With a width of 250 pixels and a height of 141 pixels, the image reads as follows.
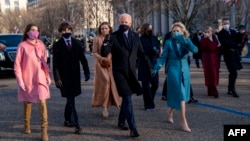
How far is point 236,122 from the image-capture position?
739cm

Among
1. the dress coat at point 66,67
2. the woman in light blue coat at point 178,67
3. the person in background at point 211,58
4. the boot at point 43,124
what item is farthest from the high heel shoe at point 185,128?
the person in background at point 211,58

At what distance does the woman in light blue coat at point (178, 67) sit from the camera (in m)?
7.04

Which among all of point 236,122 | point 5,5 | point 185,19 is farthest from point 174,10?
point 5,5

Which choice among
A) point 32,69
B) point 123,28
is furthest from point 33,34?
point 123,28

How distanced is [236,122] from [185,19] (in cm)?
2450

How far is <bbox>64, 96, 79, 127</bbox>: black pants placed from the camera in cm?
699

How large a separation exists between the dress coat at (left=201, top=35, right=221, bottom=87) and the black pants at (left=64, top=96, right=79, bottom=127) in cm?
407

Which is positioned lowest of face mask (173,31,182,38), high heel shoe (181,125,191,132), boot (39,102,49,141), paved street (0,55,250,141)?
paved street (0,55,250,141)

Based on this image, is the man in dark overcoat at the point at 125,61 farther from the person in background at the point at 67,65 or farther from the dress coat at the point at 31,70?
the dress coat at the point at 31,70

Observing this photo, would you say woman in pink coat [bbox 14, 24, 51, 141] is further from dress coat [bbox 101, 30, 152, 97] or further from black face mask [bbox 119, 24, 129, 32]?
black face mask [bbox 119, 24, 129, 32]

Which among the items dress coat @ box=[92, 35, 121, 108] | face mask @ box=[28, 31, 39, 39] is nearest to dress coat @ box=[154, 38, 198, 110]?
dress coat @ box=[92, 35, 121, 108]

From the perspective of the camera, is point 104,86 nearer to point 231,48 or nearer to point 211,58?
point 211,58

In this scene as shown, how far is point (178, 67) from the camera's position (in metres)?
7.11

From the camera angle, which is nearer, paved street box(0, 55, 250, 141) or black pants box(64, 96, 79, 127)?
paved street box(0, 55, 250, 141)
